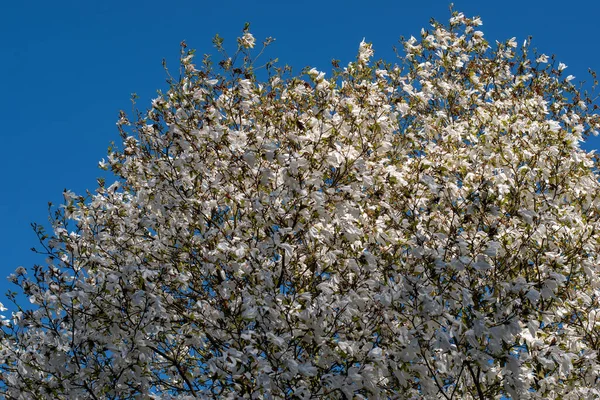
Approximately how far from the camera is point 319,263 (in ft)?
42.9

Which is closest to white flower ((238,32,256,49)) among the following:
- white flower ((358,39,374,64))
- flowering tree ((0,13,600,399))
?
flowering tree ((0,13,600,399))

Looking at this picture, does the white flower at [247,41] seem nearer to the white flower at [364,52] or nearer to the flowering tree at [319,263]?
the flowering tree at [319,263]

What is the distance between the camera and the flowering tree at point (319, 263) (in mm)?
11180

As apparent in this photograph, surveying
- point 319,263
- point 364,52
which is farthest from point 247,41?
point 319,263

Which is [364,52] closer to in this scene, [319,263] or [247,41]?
[247,41]

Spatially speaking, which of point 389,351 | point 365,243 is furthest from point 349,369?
point 365,243

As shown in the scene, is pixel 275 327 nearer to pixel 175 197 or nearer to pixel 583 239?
pixel 175 197

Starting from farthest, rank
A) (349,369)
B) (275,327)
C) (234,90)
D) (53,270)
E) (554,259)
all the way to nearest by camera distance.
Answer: (234,90) < (53,270) < (554,259) < (275,327) < (349,369)

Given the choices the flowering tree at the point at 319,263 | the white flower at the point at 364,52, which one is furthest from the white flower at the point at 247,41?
the white flower at the point at 364,52

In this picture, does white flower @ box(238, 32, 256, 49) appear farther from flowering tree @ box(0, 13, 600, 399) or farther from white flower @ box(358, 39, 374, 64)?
white flower @ box(358, 39, 374, 64)

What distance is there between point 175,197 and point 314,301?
367cm

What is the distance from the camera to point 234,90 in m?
14.6

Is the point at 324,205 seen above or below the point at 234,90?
below

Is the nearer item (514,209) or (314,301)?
(314,301)
